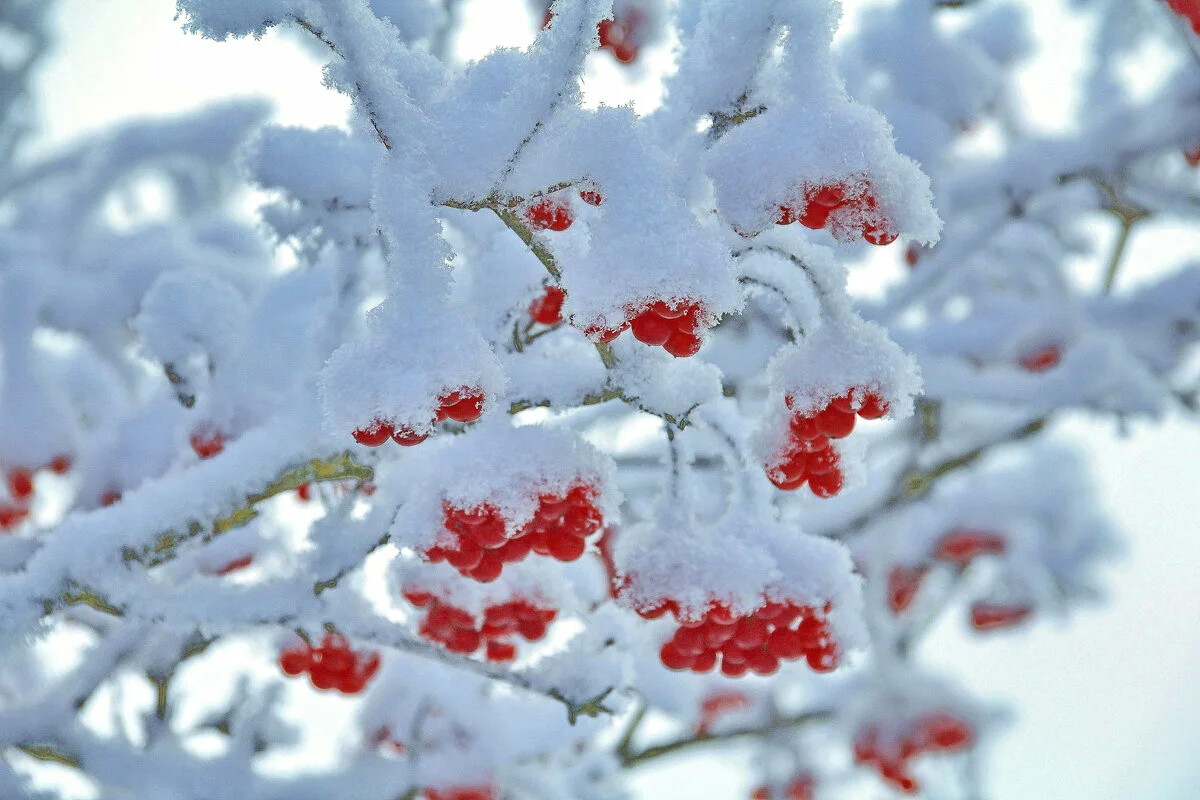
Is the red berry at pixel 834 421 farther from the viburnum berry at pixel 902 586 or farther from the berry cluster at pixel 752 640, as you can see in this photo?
the viburnum berry at pixel 902 586

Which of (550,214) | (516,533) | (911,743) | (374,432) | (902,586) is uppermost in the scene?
(902,586)

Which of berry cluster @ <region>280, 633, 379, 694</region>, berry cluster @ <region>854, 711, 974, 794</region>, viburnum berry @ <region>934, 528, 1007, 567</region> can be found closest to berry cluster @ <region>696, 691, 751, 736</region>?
berry cluster @ <region>854, 711, 974, 794</region>

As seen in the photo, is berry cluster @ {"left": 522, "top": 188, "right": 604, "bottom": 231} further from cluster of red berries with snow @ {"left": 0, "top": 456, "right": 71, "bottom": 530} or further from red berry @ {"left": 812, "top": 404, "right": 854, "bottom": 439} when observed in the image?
cluster of red berries with snow @ {"left": 0, "top": 456, "right": 71, "bottom": 530}

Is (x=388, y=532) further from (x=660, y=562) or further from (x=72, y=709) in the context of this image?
(x=72, y=709)

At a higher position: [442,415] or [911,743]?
[911,743]

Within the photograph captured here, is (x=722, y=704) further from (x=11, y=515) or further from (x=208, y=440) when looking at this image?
(x=11, y=515)

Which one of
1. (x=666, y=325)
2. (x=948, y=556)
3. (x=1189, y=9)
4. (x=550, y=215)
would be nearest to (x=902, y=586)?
(x=948, y=556)
